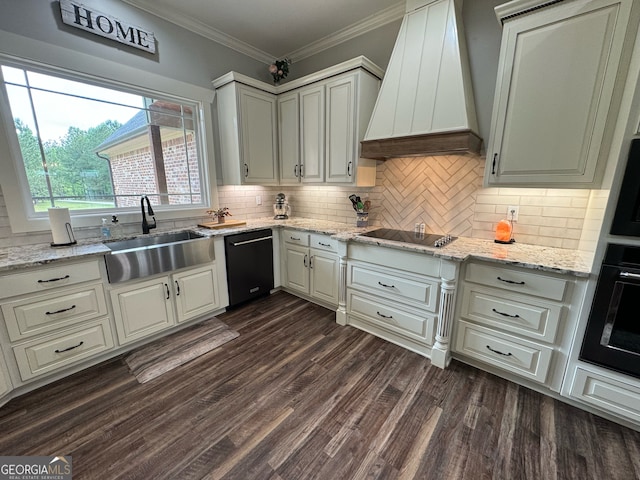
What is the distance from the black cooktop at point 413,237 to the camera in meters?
2.17

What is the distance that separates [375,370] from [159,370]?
163 centimetres

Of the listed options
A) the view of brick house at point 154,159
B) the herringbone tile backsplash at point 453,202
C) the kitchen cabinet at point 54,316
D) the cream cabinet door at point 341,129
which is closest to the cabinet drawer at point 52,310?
the kitchen cabinet at point 54,316

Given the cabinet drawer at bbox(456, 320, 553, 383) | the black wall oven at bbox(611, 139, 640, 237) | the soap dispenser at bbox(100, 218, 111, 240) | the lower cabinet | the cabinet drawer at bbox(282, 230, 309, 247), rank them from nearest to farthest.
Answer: the black wall oven at bbox(611, 139, 640, 237) < the cabinet drawer at bbox(456, 320, 553, 383) < the lower cabinet < the soap dispenser at bbox(100, 218, 111, 240) < the cabinet drawer at bbox(282, 230, 309, 247)

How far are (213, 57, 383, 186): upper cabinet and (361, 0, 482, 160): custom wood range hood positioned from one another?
14.0 inches

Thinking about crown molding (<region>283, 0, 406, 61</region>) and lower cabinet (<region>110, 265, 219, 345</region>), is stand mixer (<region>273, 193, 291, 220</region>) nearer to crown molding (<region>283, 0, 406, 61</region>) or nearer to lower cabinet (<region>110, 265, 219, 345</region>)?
lower cabinet (<region>110, 265, 219, 345</region>)

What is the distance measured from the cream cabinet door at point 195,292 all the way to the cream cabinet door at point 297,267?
2.79 feet

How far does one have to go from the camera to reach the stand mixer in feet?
11.5

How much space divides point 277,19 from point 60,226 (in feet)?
8.80

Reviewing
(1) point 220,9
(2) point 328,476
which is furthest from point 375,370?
(1) point 220,9

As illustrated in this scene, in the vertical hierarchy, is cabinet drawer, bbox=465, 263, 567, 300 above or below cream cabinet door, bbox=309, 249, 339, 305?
above

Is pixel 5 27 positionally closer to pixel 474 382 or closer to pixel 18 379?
pixel 18 379

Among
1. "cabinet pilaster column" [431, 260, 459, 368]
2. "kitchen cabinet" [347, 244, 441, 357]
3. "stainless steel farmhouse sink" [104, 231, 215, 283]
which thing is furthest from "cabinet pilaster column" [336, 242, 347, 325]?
"stainless steel farmhouse sink" [104, 231, 215, 283]

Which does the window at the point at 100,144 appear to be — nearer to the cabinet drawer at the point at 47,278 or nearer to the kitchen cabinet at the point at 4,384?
the cabinet drawer at the point at 47,278

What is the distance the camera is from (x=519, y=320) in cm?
175
